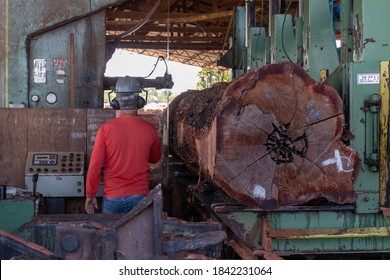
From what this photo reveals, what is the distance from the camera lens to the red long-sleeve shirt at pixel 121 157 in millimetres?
4023

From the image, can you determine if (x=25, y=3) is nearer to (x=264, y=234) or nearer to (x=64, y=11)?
(x=64, y=11)

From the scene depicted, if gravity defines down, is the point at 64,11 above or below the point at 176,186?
above

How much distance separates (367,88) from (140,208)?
212 centimetres

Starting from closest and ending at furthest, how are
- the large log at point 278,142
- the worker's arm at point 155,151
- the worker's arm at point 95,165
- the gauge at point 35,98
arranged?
the large log at point 278,142, the worker's arm at point 95,165, the worker's arm at point 155,151, the gauge at point 35,98

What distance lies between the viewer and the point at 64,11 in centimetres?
623

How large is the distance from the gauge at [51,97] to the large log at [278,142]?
294 centimetres

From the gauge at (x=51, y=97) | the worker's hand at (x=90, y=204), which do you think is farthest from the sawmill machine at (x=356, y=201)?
the gauge at (x=51, y=97)

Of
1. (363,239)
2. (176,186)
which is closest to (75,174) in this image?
(176,186)

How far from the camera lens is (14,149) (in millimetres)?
5516

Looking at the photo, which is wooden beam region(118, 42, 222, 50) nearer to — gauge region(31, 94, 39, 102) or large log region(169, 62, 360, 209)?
gauge region(31, 94, 39, 102)

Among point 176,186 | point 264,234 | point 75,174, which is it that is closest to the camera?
point 264,234

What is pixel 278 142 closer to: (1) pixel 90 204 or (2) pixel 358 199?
(2) pixel 358 199

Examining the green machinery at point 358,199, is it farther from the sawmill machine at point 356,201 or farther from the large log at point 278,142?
the large log at point 278,142

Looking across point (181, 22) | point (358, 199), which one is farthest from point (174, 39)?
point (358, 199)
